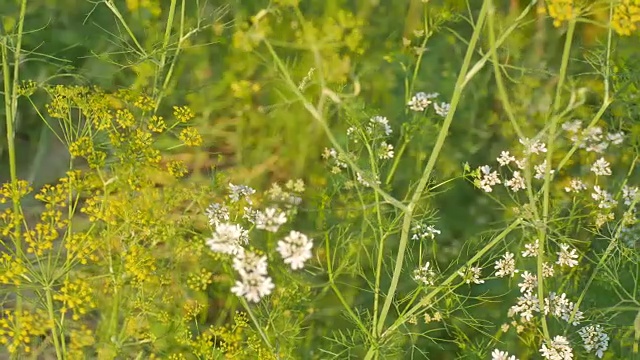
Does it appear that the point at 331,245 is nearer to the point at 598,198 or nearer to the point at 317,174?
the point at 317,174

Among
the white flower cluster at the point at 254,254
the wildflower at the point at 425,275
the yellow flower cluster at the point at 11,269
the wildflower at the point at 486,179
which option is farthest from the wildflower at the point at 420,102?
the yellow flower cluster at the point at 11,269

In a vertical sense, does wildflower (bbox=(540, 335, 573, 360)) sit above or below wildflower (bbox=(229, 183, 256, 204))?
below

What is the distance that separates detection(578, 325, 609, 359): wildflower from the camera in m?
1.85

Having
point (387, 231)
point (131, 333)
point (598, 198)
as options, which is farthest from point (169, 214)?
point (598, 198)

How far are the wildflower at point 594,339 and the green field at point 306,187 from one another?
1 centimetres

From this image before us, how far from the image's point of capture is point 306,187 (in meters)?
2.32

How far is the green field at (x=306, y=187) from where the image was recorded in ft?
5.90

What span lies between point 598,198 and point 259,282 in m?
1.03

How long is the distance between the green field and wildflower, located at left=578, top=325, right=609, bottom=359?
0.01 meters

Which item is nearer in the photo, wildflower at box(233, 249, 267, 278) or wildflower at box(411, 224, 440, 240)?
wildflower at box(233, 249, 267, 278)

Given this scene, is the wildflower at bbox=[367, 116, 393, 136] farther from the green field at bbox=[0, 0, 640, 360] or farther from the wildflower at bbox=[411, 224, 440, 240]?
the wildflower at bbox=[411, 224, 440, 240]

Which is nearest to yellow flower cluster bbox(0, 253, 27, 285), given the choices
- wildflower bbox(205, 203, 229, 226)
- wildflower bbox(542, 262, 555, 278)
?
wildflower bbox(205, 203, 229, 226)

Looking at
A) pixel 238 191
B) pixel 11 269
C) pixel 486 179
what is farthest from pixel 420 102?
pixel 11 269

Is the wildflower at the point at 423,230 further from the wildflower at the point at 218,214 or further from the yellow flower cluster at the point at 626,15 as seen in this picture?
the yellow flower cluster at the point at 626,15
